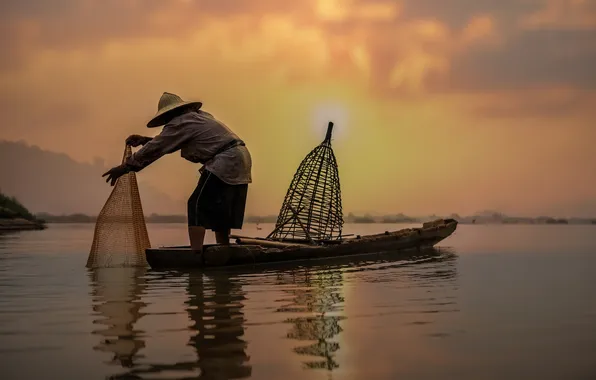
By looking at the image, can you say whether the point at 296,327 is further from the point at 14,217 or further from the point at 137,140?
the point at 14,217

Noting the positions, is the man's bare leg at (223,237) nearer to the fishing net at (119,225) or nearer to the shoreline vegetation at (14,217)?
the fishing net at (119,225)

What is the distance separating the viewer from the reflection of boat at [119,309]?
3.25 meters

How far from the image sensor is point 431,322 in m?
4.04

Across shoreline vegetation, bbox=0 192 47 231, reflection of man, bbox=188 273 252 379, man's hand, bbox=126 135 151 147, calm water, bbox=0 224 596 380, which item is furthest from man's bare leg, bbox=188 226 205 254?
shoreline vegetation, bbox=0 192 47 231

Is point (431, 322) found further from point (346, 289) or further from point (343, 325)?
point (346, 289)

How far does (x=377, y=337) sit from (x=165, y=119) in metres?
4.78

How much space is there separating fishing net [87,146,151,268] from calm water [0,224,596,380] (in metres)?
1.02

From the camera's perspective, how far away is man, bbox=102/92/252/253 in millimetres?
7461

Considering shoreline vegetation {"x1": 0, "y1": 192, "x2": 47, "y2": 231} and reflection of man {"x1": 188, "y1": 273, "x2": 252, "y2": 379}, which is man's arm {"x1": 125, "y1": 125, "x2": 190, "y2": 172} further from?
shoreline vegetation {"x1": 0, "y1": 192, "x2": 47, "y2": 231}

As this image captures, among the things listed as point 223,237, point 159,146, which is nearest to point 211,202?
point 223,237

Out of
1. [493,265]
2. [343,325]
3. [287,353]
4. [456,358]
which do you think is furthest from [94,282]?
[493,265]

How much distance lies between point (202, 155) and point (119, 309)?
316cm

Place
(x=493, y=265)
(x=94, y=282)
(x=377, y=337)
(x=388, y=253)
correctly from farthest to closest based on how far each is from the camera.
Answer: (x=388, y=253) → (x=493, y=265) → (x=94, y=282) → (x=377, y=337)

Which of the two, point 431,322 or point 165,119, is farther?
point 165,119
